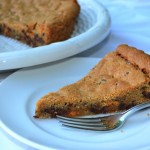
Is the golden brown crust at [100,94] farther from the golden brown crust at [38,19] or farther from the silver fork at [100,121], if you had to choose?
the golden brown crust at [38,19]

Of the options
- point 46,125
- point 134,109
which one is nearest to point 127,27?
point 134,109

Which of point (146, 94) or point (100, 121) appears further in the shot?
point (146, 94)

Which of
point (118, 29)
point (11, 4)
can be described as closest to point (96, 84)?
point (118, 29)

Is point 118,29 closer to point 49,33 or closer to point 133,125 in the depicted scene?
point 49,33

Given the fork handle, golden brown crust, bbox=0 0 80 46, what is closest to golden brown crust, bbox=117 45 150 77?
the fork handle

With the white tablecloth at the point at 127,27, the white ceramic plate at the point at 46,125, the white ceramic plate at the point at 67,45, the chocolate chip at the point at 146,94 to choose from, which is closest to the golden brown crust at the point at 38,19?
the white ceramic plate at the point at 67,45

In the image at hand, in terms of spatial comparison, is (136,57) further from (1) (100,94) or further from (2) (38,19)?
(2) (38,19)

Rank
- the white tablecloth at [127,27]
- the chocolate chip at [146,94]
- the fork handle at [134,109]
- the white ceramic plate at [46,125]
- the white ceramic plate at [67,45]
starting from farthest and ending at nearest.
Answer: the white tablecloth at [127,27] < the white ceramic plate at [67,45] < the chocolate chip at [146,94] < the fork handle at [134,109] < the white ceramic plate at [46,125]
